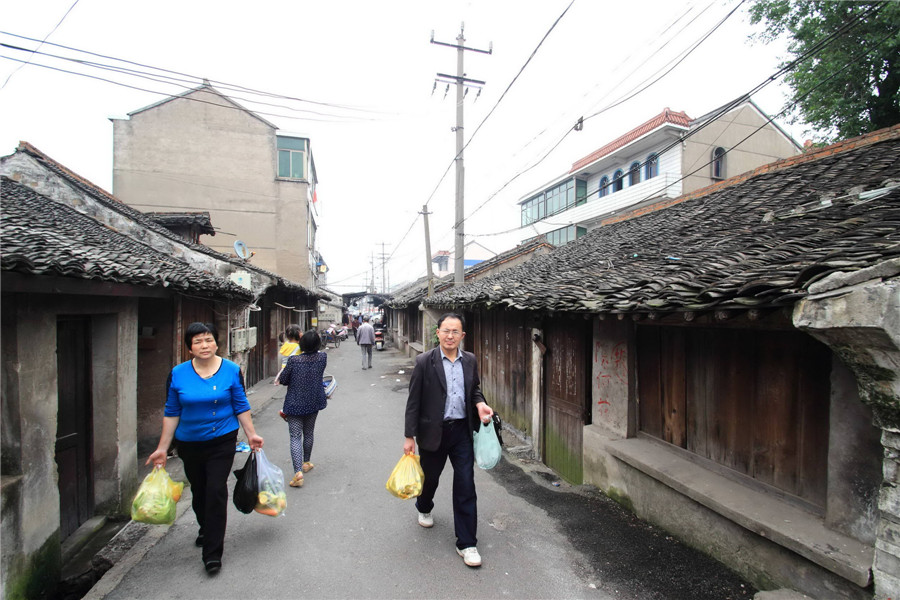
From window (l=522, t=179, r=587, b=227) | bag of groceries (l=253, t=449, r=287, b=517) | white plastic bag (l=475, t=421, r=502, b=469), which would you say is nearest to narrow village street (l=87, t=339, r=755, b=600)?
bag of groceries (l=253, t=449, r=287, b=517)

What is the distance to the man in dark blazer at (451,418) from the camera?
3404 millimetres

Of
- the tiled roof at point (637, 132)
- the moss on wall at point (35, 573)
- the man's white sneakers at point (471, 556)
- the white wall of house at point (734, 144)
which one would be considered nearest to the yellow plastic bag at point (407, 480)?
the man's white sneakers at point (471, 556)

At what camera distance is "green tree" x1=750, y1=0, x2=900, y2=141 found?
1107 centimetres

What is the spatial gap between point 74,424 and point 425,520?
3.79 meters

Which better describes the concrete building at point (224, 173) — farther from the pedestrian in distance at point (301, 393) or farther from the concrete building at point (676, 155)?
the pedestrian in distance at point (301, 393)

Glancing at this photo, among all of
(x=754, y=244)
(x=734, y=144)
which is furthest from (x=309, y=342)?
(x=734, y=144)

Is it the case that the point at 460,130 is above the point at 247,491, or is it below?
above

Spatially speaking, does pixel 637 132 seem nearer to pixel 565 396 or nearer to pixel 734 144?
pixel 734 144

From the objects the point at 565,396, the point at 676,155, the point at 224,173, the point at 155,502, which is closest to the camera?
the point at 155,502

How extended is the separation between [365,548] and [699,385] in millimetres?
3348

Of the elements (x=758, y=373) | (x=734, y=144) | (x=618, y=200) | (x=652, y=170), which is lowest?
(x=758, y=373)

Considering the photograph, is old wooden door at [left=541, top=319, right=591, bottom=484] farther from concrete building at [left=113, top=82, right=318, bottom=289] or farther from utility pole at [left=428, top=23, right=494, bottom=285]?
concrete building at [left=113, top=82, right=318, bottom=289]

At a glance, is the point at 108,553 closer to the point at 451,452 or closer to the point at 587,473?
the point at 451,452

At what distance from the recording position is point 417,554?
11.6 ft
